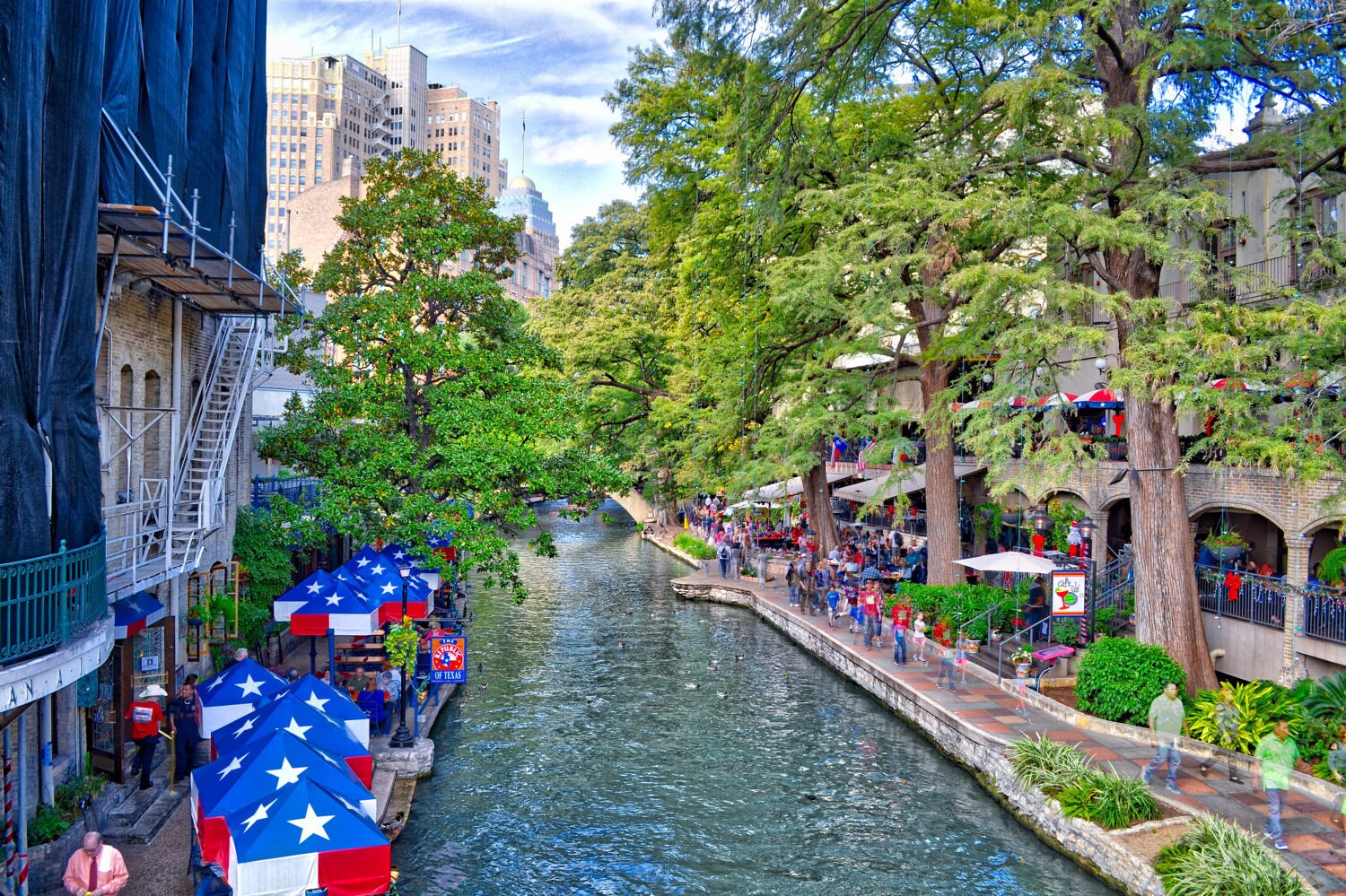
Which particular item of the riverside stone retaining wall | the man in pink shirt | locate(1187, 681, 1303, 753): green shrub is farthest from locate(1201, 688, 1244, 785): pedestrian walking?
the man in pink shirt

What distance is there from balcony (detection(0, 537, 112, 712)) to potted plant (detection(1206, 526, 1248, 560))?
2001cm

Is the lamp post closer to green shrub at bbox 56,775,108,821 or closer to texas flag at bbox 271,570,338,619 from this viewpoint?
texas flag at bbox 271,570,338,619

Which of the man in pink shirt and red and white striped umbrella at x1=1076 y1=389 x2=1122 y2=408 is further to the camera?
red and white striped umbrella at x1=1076 y1=389 x2=1122 y2=408

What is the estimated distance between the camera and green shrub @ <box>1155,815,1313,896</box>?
409 inches

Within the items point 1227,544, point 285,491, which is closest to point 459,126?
point 285,491

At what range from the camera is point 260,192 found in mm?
19094

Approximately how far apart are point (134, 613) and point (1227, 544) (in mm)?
20444

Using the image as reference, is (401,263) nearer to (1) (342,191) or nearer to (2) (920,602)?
(2) (920,602)

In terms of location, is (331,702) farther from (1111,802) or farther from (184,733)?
(1111,802)

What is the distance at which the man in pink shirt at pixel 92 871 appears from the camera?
9.15 meters

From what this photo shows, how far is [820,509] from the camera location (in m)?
34.1

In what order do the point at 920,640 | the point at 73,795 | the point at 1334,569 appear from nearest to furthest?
the point at 73,795 → the point at 1334,569 → the point at 920,640

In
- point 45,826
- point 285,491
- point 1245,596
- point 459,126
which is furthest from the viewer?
point 459,126

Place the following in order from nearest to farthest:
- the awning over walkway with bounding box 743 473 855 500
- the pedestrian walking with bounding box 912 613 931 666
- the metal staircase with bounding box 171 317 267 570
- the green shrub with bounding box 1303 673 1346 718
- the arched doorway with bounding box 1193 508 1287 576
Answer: the green shrub with bounding box 1303 673 1346 718, the metal staircase with bounding box 171 317 267 570, the arched doorway with bounding box 1193 508 1287 576, the pedestrian walking with bounding box 912 613 931 666, the awning over walkway with bounding box 743 473 855 500
